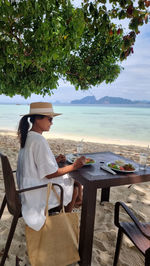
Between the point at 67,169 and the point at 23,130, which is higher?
the point at 23,130

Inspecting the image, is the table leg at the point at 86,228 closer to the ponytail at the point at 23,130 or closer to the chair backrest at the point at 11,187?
the chair backrest at the point at 11,187

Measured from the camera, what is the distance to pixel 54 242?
1698 mm

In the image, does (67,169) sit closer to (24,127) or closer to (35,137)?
(35,137)

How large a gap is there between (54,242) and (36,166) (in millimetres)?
704

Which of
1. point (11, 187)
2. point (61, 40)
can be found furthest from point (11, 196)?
point (61, 40)

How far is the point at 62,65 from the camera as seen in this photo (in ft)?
15.5

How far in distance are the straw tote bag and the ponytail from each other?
0.54 meters

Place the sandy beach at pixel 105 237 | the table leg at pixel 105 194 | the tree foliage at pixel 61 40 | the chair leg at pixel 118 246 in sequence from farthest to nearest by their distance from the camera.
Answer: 1. the table leg at pixel 105 194
2. the tree foliage at pixel 61 40
3. the sandy beach at pixel 105 237
4. the chair leg at pixel 118 246

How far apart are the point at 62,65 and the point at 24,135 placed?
129 inches

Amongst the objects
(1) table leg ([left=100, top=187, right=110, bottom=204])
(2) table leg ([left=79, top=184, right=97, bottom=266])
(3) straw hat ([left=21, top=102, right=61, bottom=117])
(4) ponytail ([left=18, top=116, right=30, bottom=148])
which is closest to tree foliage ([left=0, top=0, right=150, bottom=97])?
(3) straw hat ([left=21, top=102, right=61, bottom=117])

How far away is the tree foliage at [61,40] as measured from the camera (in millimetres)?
2082

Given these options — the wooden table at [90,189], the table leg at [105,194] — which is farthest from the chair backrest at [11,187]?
the table leg at [105,194]

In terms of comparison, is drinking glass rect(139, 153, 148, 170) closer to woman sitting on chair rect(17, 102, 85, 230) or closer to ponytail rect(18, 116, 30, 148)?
woman sitting on chair rect(17, 102, 85, 230)

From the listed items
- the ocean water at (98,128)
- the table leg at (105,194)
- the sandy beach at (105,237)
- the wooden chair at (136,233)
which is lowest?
the ocean water at (98,128)
